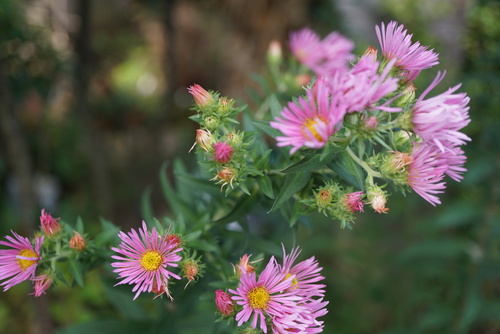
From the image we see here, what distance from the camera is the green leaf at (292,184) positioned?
26.4 inches

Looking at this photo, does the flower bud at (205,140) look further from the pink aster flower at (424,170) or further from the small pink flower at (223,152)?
the pink aster flower at (424,170)

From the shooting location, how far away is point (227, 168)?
26.0 inches

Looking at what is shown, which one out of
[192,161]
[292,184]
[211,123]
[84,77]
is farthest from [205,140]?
[192,161]

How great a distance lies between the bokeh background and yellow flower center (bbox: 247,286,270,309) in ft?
0.81

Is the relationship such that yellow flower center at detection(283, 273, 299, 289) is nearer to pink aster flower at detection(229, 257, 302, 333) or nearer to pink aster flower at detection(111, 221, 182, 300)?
pink aster flower at detection(229, 257, 302, 333)

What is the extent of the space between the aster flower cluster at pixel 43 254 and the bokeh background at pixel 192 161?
0.27 m

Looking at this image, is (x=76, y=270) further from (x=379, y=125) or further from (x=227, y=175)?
(x=379, y=125)

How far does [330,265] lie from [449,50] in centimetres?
98

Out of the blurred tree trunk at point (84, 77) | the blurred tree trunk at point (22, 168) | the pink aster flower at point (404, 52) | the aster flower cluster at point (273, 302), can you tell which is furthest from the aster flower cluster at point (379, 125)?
the blurred tree trunk at point (84, 77)

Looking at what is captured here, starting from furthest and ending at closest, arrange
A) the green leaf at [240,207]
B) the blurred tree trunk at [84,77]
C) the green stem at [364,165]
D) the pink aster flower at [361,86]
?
the blurred tree trunk at [84,77]
the green leaf at [240,207]
the green stem at [364,165]
the pink aster flower at [361,86]

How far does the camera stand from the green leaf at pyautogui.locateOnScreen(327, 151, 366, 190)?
0.64m

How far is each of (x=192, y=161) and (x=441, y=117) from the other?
1957 mm

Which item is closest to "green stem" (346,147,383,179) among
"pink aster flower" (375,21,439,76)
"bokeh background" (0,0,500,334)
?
"pink aster flower" (375,21,439,76)

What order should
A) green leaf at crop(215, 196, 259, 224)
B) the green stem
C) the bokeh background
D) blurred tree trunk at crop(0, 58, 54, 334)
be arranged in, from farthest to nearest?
the bokeh background
blurred tree trunk at crop(0, 58, 54, 334)
green leaf at crop(215, 196, 259, 224)
the green stem
